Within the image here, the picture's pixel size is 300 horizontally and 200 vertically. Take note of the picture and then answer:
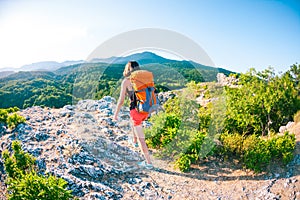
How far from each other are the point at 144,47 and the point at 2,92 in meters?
30.7

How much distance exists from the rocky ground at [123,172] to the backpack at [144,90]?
2.14 meters

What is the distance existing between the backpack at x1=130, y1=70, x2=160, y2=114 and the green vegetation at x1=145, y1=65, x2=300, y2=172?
2.45m

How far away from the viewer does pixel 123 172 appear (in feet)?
22.7

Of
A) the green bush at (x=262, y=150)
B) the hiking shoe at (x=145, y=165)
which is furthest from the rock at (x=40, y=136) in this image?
the green bush at (x=262, y=150)

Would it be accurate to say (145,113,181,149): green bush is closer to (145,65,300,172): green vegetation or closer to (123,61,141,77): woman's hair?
(145,65,300,172): green vegetation

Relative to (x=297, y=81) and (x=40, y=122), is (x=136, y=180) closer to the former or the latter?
(x=40, y=122)

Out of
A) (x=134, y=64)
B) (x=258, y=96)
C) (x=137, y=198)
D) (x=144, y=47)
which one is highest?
(x=144, y=47)

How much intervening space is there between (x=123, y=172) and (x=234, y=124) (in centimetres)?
Answer: 430

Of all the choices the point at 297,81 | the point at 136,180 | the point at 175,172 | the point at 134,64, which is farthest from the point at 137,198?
the point at 297,81

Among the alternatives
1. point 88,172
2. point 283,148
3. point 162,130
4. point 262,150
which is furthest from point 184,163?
point 283,148

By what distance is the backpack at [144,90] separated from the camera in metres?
5.38

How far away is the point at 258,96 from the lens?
9.31 m

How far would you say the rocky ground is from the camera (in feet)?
20.6

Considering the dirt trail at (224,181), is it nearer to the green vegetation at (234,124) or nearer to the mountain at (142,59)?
the green vegetation at (234,124)
